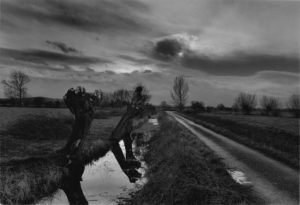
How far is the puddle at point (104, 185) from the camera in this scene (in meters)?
10.4

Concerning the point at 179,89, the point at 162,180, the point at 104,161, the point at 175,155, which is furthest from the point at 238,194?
the point at 179,89

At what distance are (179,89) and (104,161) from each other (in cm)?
8325

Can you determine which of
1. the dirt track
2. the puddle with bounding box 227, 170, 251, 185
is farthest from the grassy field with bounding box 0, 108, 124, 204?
the dirt track

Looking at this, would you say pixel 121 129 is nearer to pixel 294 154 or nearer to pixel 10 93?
pixel 294 154

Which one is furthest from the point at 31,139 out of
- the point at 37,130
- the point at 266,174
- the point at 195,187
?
the point at 266,174

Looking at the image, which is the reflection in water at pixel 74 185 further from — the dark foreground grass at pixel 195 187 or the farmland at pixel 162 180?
the dark foreground grass at pixel 195 187

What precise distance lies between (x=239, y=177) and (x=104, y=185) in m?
6.01

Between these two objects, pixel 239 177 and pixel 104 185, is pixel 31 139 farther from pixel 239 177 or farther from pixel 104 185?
pixel 239 177

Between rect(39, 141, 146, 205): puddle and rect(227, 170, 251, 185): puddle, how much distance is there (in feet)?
13.4

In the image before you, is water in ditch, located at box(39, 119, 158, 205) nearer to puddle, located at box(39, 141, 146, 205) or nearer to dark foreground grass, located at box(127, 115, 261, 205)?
puddle, located at box(39, 141, 146, 205)

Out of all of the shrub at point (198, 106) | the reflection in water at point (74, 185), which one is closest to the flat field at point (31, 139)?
the reflection in water at point (74, 185)

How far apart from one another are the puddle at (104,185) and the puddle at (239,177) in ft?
13.4

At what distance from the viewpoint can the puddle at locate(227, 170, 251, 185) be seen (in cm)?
944

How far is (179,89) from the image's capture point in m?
99.1
